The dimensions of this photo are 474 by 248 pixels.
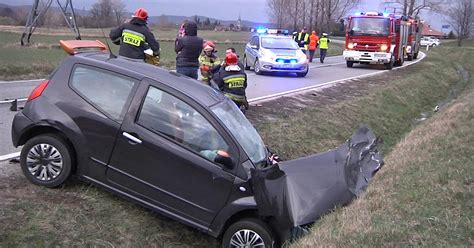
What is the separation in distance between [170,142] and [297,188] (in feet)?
4.38

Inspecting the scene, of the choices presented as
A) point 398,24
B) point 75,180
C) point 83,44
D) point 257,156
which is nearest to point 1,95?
point 83,44

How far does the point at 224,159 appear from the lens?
4.91 m

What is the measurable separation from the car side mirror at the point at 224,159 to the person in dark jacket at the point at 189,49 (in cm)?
447

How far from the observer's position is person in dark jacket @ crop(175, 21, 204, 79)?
9055 mm

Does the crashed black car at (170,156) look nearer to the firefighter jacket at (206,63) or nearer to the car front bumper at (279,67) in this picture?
the firefighter jacket at (206,63)

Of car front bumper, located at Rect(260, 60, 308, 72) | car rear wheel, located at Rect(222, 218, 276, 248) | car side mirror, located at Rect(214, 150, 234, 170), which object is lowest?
car rear wheel, located at Rect(222, 218, 276, 248)

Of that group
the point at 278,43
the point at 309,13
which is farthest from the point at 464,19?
the point at 278,43

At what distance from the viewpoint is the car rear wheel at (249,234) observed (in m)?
4.86

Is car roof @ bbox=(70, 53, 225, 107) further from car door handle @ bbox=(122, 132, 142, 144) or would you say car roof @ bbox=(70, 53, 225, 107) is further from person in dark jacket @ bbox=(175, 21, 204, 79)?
person in dark jacket @ bbox=(175, 21, 204, 79)

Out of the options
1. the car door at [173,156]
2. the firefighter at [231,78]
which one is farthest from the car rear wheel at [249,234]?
the firefighter at [231,78]

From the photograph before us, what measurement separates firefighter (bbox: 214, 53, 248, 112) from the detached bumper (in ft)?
58.6

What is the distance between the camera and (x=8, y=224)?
4.76m

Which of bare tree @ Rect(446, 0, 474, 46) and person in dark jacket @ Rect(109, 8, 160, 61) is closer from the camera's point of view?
person in dark jacket @ Rect(109, 8, 160, 61)

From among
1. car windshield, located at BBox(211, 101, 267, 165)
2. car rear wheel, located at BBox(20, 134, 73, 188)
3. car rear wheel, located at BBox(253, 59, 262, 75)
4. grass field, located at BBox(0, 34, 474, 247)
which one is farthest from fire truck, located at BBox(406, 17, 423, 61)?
car rear wheel, located at BBox(20, 134, 73, 188)
